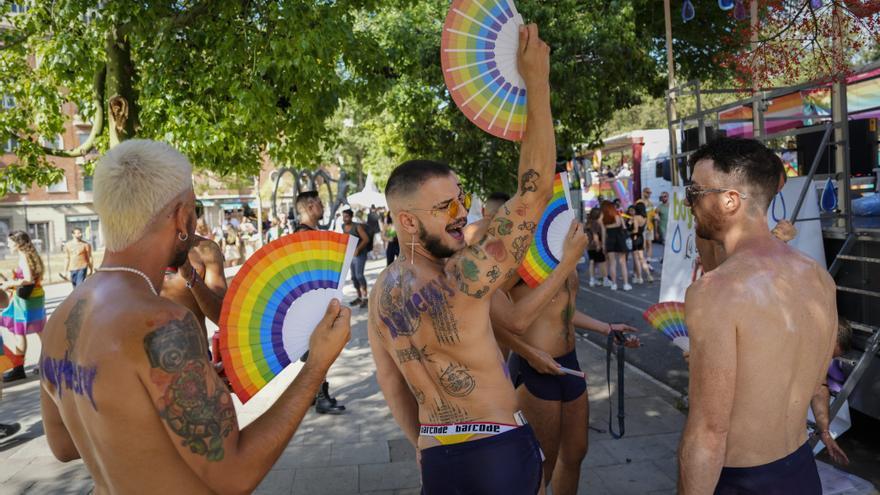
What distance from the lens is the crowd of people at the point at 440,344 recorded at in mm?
1562

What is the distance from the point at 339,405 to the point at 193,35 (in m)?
4.69

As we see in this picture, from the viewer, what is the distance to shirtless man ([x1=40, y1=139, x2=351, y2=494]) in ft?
5.02

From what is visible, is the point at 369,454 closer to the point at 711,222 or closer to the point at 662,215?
the point at 711,222

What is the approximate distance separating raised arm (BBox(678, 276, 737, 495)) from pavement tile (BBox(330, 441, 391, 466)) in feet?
10.7

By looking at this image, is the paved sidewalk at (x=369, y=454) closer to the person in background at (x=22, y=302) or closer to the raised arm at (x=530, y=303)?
the person in background at (x=22, y=302)

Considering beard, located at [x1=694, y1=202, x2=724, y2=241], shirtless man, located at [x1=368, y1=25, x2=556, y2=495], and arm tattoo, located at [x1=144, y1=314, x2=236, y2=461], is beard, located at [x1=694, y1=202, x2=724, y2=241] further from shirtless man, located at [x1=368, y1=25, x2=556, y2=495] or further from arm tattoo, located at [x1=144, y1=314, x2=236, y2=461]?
arm tattoo, located at [x1=144, y1=314, x2=236, y2=461]

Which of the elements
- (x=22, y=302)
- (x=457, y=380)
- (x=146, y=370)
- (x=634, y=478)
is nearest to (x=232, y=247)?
(x=22, y=302)

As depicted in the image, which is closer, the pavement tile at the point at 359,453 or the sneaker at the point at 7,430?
the pavement tile at the point at 359,453

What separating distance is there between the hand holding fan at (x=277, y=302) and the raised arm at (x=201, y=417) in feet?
1.30

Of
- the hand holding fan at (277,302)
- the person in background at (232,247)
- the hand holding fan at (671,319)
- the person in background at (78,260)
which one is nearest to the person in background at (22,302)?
the person in background at (78,260)

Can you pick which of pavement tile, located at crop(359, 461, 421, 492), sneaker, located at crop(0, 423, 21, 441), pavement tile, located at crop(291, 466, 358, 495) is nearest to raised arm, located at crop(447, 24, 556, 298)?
pavement tile, located at crop(359, 461, 421, 492)

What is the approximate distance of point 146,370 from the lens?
1.52 m

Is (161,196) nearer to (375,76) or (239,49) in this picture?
(239,49)

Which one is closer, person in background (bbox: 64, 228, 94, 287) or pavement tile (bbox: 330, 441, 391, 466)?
pavement tile (bbox: 330, 441, 391, 466)
